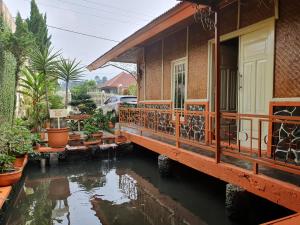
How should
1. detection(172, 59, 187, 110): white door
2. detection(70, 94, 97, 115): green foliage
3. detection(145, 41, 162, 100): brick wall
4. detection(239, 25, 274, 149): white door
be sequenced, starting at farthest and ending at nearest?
1. detection(70, 94, 97, 115): green foliage
2. detection(145, 41, 162, 100): brick wall
3. detection(172, 59, 187, 110): white door
4. detection(239, 25, 274, 149): white door

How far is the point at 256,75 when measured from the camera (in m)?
5.03

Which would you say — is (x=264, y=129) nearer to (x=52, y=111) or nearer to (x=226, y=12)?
(x=226, y=12)

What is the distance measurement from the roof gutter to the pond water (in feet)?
11.1

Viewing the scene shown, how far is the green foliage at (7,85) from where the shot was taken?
6.10 m

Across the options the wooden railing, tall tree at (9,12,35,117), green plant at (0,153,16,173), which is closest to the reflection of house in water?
the wooden railing

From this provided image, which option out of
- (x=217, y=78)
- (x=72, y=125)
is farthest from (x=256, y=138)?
(x=72, y=125)

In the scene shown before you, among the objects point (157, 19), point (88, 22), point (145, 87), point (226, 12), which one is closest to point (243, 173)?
point (226, 12)

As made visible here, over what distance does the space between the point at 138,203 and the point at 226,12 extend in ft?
13.8

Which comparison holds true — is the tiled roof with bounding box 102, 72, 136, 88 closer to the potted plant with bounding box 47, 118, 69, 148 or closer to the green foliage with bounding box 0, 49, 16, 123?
the potted plant with bounding box 47, 118, 69, 148

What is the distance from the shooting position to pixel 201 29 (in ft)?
21.3

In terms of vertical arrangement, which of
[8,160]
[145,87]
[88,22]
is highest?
[88,22]

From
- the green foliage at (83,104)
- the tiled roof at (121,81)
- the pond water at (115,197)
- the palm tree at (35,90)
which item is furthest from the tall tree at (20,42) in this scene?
the tiled roof at (121,81)

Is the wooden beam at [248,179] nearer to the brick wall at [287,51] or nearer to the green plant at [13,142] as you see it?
the brick wall at [287,51]

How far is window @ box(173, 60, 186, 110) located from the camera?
294 inches
